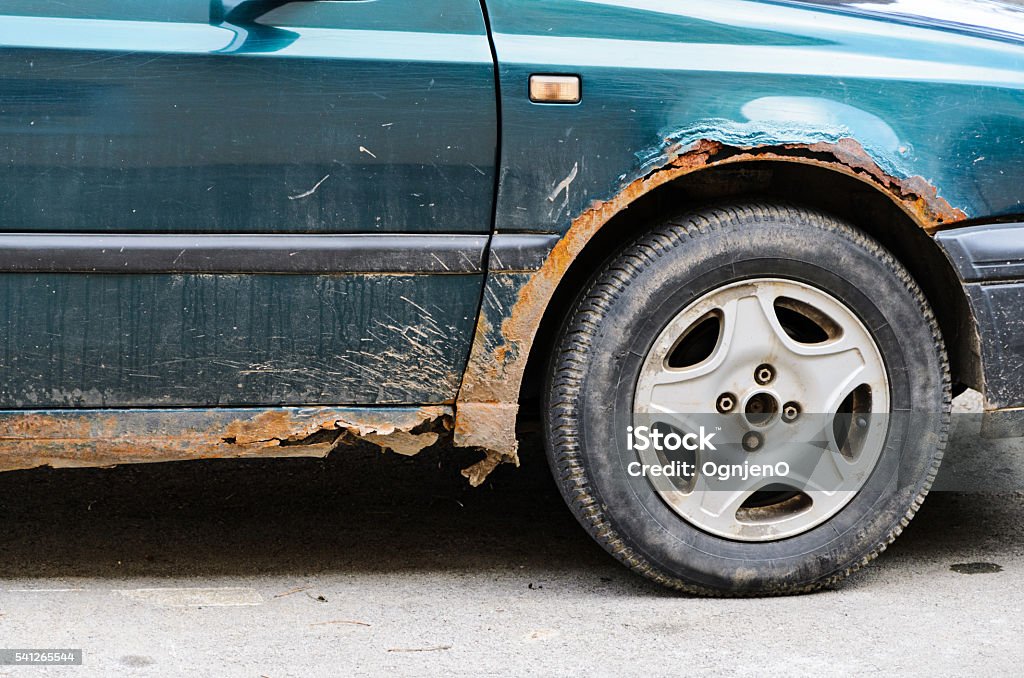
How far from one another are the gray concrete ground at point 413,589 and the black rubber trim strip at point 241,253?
73cm

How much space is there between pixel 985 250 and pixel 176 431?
5.50 ft

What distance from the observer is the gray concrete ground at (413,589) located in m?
2.36

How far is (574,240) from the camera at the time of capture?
2.42 metres

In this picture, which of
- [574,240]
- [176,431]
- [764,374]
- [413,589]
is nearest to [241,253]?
[176,431]

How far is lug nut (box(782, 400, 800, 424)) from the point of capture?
2.57 m

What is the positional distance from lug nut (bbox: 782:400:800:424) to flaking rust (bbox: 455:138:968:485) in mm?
447

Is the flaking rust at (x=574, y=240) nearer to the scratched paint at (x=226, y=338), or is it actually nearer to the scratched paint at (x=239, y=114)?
the scratched paint at (x=226, y=338)

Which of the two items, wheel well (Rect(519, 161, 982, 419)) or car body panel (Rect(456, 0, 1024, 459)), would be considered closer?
car body panel (Rect(456, 0, 1024, 459))

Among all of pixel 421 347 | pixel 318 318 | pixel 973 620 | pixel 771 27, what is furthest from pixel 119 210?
pixel 973 620

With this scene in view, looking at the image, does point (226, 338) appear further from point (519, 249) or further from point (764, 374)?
point (764, 374)

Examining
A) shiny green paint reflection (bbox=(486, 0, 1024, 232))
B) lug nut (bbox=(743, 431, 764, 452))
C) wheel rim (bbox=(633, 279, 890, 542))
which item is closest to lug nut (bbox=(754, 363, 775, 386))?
wheel rim (bbox=(633, 279, 890, 542))

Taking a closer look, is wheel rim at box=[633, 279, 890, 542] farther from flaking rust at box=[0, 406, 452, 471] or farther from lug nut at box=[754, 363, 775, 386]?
Answer: flaking rust at box=[0, 406, 452, 471]

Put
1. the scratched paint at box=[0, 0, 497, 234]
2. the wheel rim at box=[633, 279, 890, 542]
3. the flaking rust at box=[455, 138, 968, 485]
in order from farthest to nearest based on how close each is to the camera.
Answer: the wheel rim at box=[633, 279, 890, 542]
the flaking rust at box=[455, 138, 968, 485]
the scratched paint at box=[0, 0, 497, 234]

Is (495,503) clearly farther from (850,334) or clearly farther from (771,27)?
(771,27)
